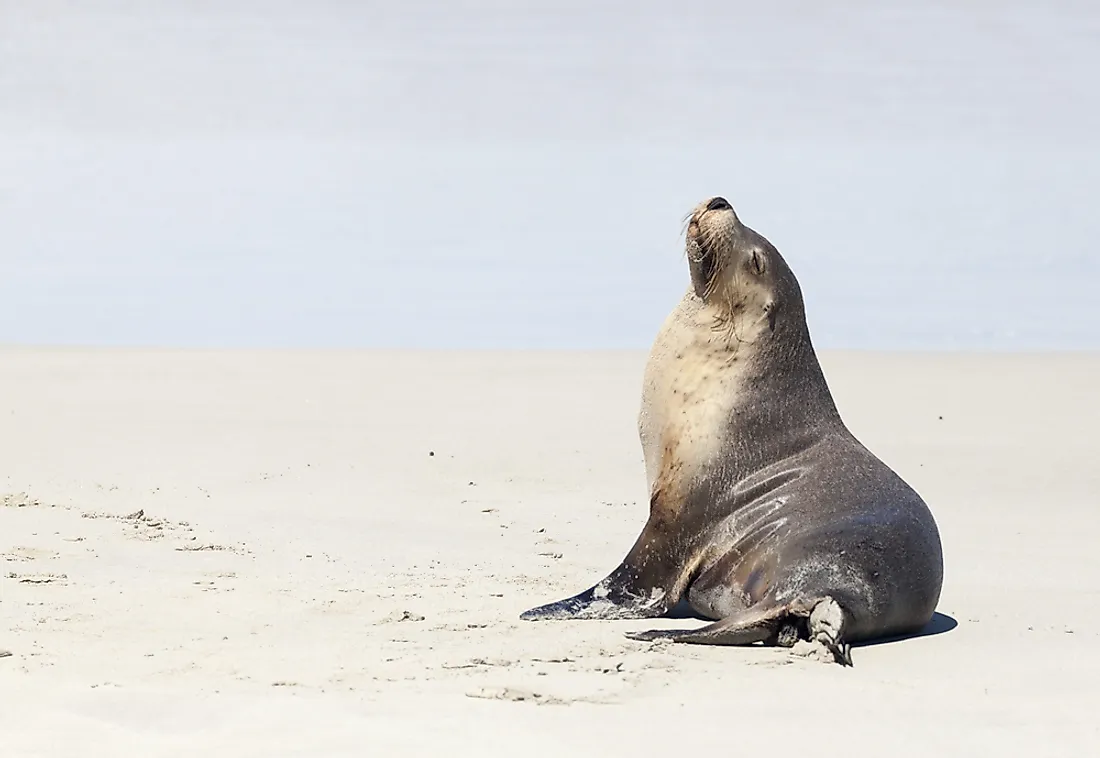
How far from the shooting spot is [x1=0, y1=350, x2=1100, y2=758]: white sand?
4.16 meters

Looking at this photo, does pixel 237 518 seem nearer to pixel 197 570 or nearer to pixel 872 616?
pixel 197 570

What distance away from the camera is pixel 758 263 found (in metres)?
6.39

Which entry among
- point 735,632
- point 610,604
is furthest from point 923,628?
point 610,604

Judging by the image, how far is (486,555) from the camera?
7.49 m

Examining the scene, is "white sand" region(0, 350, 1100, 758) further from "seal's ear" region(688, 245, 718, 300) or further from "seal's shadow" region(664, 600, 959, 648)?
"seal's ear" region(688, 245, 718, 300)

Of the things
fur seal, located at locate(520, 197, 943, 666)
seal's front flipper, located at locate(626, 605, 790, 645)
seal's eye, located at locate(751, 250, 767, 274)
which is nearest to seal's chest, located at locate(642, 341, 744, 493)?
fur seal, located at locate(520, 197, 943, 666)

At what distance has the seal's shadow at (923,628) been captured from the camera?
5625 mm

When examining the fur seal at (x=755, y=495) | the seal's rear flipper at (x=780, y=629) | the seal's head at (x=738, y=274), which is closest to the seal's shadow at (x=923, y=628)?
the fur seal at (x=755, y=495)

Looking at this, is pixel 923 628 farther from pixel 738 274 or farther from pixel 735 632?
pixel 738 274

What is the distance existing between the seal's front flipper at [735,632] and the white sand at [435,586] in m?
0.08

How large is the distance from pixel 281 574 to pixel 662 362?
5.92 ft

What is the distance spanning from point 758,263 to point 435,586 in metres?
1.83

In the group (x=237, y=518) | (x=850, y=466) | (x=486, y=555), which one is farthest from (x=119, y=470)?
(x=850, y=466)

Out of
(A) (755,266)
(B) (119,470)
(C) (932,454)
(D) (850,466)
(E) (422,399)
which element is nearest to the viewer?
(D) (850,466)
